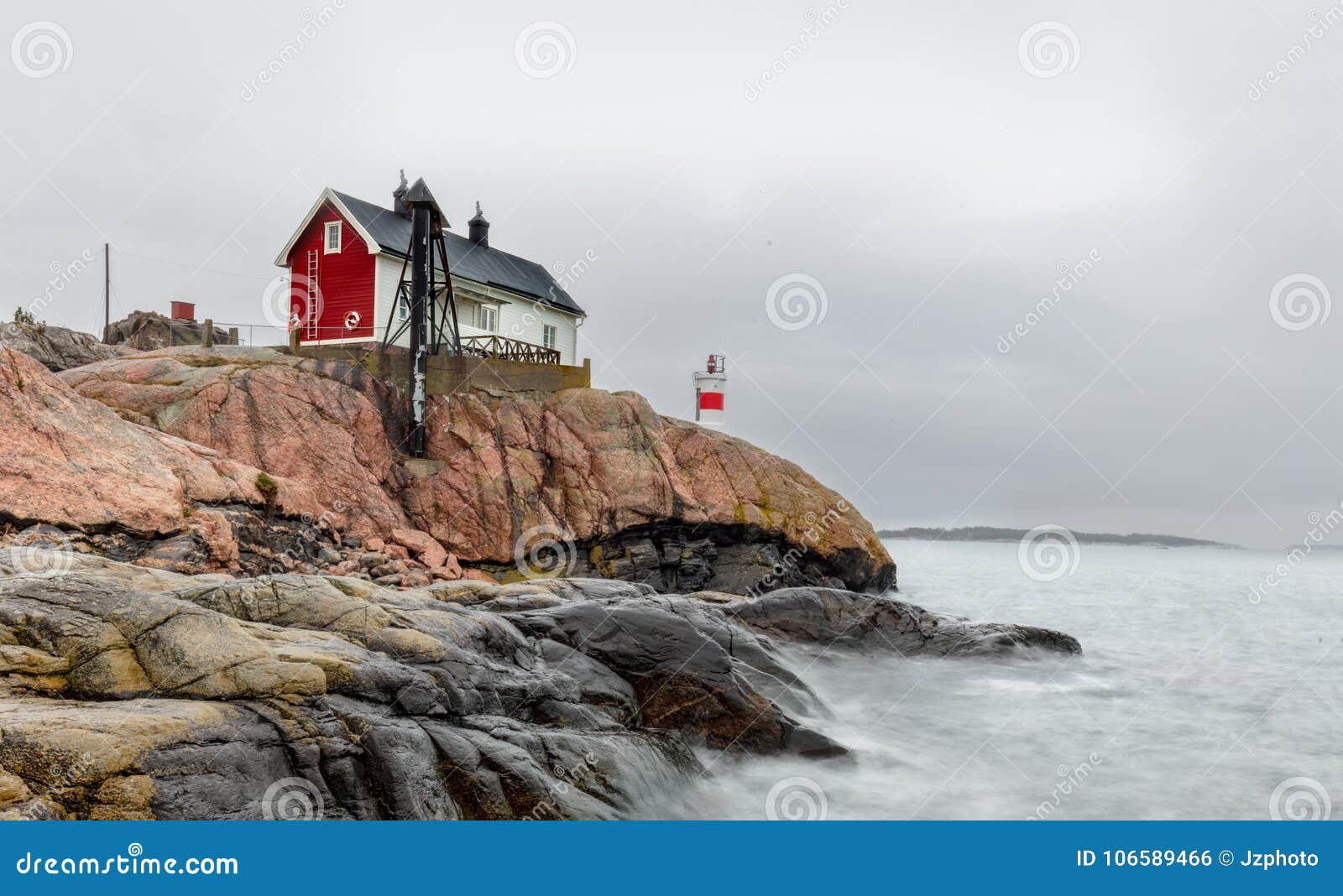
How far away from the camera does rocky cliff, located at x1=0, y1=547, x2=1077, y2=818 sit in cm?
604

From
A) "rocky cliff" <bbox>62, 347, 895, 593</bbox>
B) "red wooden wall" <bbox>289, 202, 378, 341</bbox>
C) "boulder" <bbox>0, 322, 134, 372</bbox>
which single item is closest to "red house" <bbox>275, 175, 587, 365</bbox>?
"red wooden wall" <bbox>289, 202, 378, 341</bbox>

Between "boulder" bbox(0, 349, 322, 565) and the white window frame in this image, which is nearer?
"boulder" bbox(0, 349, 322, 565)

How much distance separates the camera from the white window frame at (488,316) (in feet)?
114

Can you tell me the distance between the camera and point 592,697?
10.3 meters

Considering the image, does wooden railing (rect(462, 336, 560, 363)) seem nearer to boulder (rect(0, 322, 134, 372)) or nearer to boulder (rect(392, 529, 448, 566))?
boulder (rect(392, 529, 448, 566))

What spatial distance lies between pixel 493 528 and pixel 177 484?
925 centimetres

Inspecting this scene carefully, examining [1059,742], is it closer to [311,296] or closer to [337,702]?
[337,702]

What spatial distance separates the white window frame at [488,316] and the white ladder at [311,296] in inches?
236

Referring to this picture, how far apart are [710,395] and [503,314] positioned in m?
9.70

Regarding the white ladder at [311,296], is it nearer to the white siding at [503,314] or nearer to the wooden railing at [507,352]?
A: the white siding at [503,314]

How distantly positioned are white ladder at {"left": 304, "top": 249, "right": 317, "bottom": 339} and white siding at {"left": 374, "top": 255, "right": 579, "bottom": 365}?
9.02ft

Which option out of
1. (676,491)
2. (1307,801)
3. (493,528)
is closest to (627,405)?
(676,491)

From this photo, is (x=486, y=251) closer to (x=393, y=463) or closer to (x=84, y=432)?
(x=393, y=463)

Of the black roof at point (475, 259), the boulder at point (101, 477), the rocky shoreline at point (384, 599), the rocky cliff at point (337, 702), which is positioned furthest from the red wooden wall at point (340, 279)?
the rocky cliff at point (337, 702)
